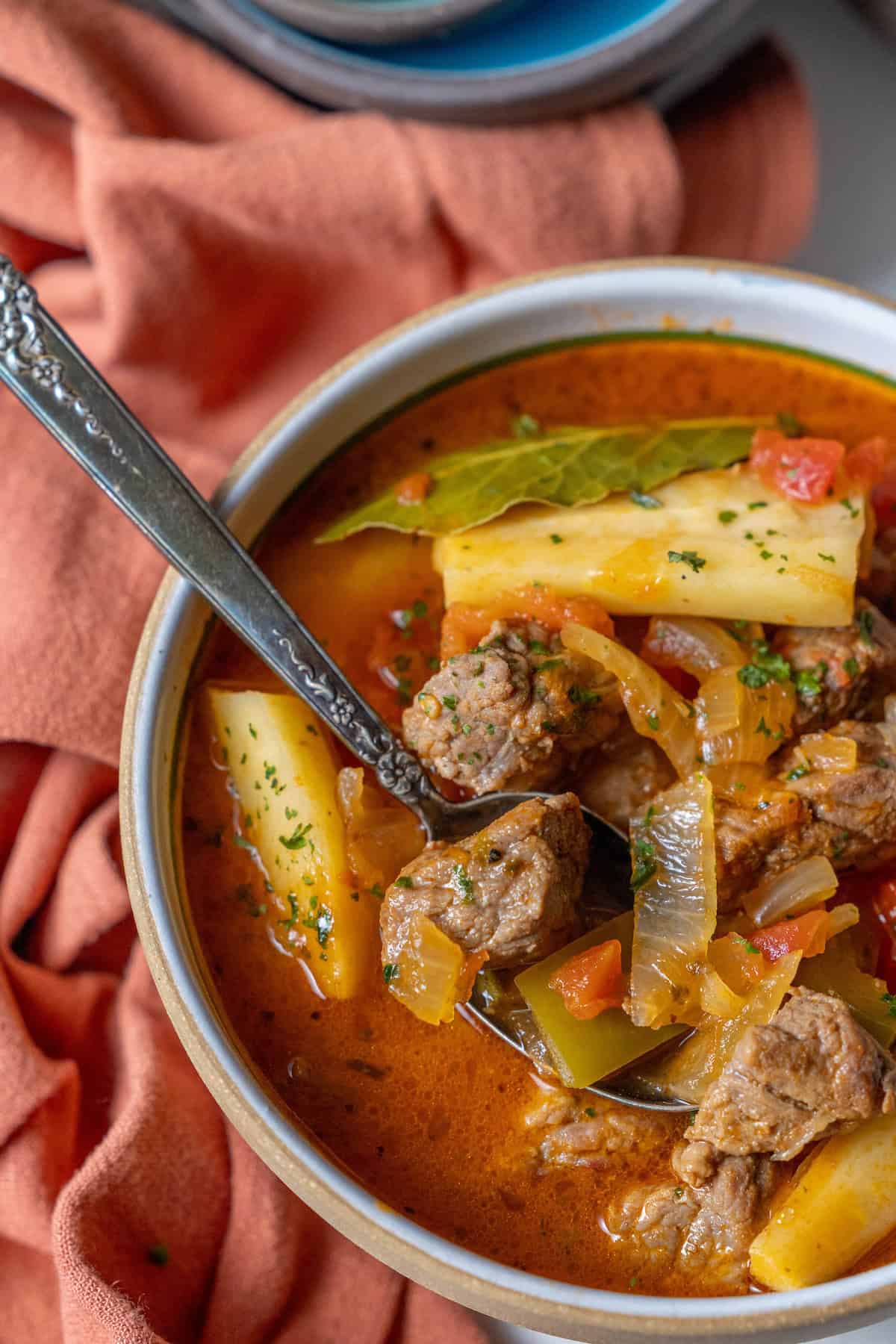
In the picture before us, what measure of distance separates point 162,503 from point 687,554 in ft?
3.51

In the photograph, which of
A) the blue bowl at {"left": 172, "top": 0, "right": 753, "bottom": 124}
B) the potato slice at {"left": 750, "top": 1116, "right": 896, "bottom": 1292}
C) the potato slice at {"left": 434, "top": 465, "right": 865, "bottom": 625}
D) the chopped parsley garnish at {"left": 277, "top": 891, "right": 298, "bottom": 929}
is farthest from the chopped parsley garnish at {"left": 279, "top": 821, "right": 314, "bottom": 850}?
the blue bowl at {"left": 172, "top": 0, "right": 753, "bottom": 124}

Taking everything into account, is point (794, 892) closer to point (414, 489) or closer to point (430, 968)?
point (430, 968)

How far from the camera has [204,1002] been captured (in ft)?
8.37

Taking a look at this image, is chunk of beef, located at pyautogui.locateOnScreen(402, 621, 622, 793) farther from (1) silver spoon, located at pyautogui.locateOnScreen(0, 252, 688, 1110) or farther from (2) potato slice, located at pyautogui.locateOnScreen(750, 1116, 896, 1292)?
(2) potato slice, located at pyautogui.locateOnScreen(750, 1116, 896, 1292)

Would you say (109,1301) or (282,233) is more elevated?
(282,233)

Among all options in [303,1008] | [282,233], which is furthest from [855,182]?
[303,1008]

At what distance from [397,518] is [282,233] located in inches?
33.1

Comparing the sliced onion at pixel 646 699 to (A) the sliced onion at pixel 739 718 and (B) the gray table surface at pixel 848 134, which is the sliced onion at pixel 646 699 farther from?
(B) the gray table surface at pixel 848 134

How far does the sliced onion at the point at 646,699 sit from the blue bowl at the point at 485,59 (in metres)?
1.40

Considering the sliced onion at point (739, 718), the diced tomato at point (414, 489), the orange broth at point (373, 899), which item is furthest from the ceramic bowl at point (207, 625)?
the sliced onion at point (739, 718)

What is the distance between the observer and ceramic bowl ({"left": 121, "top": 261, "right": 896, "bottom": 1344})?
2.34 metres

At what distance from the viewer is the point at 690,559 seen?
2.75 metres

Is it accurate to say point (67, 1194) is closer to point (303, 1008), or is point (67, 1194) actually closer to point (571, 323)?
point (303, 1008)

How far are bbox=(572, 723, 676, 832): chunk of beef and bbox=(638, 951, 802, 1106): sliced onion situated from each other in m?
0.42
